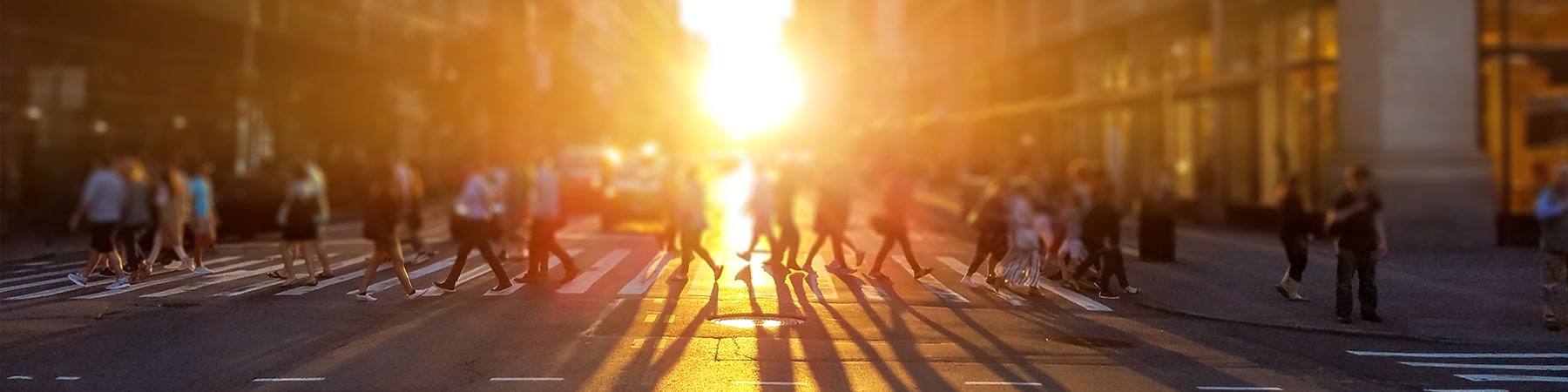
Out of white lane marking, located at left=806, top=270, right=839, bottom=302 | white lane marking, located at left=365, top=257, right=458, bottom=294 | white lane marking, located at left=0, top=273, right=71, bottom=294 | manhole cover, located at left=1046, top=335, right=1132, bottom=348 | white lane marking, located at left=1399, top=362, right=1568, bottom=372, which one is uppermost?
white lane marking, located at left=0, top=273, right=71, bottom=294

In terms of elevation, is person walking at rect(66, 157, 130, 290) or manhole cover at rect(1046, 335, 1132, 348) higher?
person walking at rect(66, 157, 130, 290)

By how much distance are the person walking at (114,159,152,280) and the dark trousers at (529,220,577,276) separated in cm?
437

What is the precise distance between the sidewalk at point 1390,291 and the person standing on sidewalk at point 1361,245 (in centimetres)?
25

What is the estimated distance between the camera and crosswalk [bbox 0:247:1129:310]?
46.8ft

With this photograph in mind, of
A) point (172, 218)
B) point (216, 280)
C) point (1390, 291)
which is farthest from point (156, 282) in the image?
point (1390, 291)

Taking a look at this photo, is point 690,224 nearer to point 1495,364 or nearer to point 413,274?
point 413,274

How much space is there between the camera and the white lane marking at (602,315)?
37.2 feet

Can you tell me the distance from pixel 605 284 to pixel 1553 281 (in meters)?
9.23

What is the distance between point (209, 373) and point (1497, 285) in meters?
13.4

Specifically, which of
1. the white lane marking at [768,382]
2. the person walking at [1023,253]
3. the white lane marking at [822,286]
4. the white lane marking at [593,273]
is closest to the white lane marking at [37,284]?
the white lane marking at [593,273]

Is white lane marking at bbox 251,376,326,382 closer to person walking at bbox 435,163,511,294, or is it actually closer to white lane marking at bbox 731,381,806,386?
white lane marking at bbox 731,381,806,386

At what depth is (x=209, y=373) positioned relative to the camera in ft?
30.2

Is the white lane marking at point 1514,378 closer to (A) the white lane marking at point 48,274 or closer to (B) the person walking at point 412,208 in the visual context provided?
(B) the person walking at point 412,208

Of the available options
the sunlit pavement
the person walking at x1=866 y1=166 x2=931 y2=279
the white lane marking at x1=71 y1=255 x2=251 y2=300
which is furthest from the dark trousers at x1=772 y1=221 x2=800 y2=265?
the white lane marking at x1=71 y1=255 x2=251 y2=300
